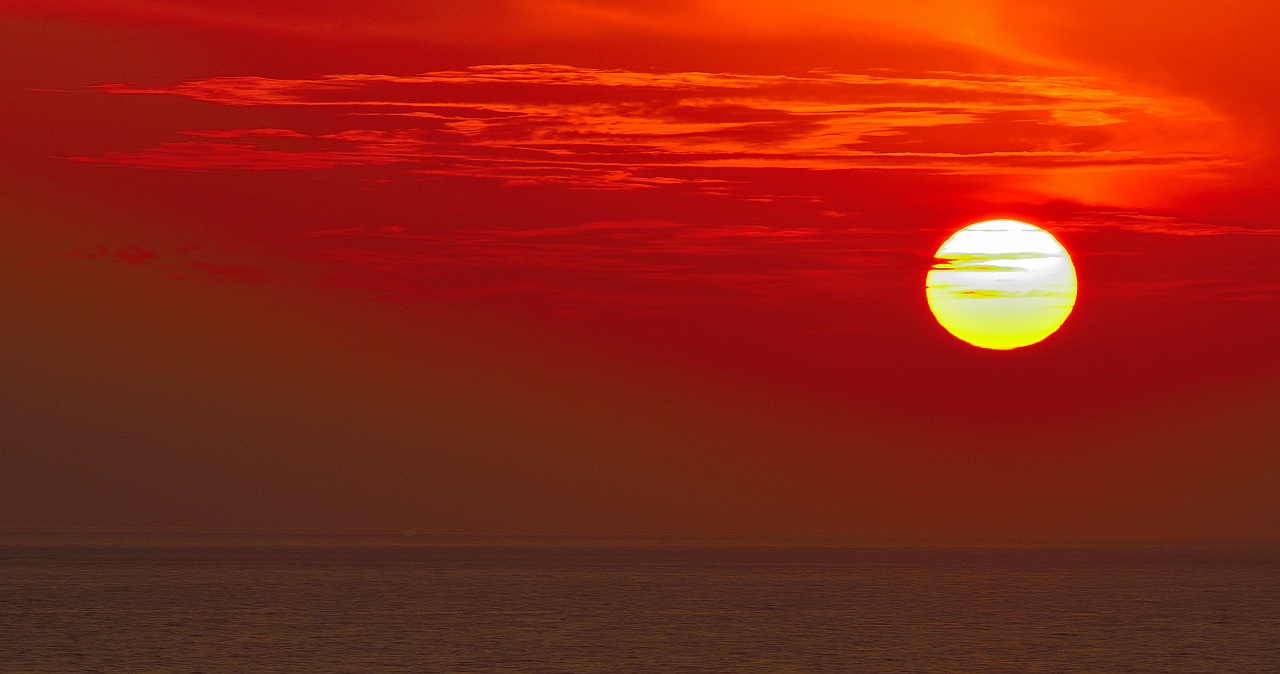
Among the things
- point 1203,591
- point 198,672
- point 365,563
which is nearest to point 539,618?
point 198,672

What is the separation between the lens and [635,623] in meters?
72.9

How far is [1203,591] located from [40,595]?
7379 cm

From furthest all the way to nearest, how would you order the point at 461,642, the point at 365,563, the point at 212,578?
the point at 365,563 → the point at 212,578 → the point at 461,642

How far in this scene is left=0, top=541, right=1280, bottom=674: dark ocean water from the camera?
5344 cm

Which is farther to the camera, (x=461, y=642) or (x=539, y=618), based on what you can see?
(x=539, y=618)

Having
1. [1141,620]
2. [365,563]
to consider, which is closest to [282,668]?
[1141,620]

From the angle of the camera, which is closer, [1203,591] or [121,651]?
[121,651]

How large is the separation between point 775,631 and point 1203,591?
2337 inches

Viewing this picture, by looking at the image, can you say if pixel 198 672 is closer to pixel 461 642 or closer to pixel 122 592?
pixel 461 642

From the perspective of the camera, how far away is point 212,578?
130m

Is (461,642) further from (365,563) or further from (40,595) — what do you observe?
(365,563)

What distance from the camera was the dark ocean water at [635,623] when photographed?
53438 millimetres

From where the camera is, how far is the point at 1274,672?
5125 centimetres

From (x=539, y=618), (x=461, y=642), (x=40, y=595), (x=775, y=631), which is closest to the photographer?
(x=461, y=642)
